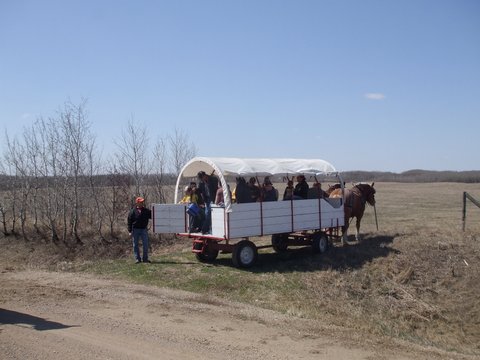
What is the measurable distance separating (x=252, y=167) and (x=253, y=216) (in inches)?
53.8

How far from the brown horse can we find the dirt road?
844 centimetres

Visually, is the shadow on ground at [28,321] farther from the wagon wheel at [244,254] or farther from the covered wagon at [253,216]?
the wagon wheel at [244,254]

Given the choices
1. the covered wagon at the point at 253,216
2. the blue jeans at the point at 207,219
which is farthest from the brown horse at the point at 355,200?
the blue jeans at the point at 207,219

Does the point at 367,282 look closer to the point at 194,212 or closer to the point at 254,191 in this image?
the point at 254,191

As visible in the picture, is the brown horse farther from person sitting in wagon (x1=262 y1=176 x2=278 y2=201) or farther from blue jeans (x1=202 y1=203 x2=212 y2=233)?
blue jeans (x1=202 y1=203 x2=212 y2=233)

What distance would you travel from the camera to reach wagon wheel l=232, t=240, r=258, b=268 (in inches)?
540

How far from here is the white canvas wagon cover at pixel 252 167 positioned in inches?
526

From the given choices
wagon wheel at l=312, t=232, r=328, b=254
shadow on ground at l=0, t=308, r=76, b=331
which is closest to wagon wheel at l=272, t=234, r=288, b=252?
wagon wheel at l=312, t=232, r=328, b=254

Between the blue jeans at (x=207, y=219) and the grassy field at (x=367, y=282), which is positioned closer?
the grassy field at (x=367, y=282)

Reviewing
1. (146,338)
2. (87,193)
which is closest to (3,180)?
(87,193)

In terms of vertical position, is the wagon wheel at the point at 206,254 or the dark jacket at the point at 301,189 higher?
the dark jacket at the point at 301,189

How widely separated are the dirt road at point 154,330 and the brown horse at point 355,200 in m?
8.44

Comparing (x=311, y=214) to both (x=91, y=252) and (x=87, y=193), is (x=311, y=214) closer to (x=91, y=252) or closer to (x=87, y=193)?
(x=91, y=252)

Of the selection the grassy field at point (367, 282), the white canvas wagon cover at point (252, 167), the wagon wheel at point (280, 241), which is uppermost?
the white canvas wagon cover at point (252, 167)
